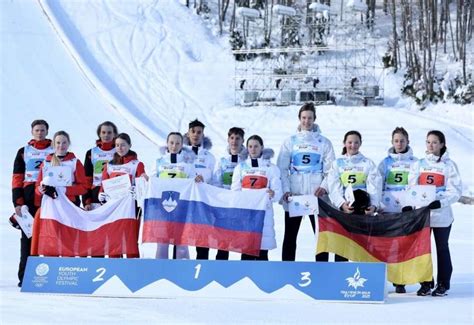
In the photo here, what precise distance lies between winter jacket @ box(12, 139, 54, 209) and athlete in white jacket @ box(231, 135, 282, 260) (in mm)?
1760

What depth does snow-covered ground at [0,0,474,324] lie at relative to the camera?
12.5m

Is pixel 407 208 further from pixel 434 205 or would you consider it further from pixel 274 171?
pixel 274 171

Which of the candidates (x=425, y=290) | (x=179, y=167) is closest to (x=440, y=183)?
(x=425, y=290)

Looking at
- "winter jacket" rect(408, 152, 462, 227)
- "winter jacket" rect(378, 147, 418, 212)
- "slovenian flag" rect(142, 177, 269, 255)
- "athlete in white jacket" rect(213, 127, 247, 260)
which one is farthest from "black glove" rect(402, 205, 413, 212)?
"athlete in white jacket" rect(213, 127, 247, 260)

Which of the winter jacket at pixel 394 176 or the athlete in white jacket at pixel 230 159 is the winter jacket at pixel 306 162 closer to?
the athlete in white jacket at pixel 230 159

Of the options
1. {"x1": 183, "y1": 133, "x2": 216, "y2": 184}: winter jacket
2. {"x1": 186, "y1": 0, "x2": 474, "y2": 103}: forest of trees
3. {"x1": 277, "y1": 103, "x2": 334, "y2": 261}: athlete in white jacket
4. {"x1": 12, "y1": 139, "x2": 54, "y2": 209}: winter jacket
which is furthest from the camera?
{"x1": 186, "y1": 0, "x2": 474, "y2": 103}: forest of trees

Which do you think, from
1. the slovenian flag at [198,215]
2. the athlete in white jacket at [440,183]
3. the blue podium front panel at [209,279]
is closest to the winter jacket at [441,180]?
the athlete in white jacket at [440,183]

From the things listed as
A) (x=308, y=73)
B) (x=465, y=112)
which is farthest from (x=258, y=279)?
(x=308, y=73)

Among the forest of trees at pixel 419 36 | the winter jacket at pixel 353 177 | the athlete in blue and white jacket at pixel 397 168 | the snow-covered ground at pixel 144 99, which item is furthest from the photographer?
the forest of trees at pixel 419 36

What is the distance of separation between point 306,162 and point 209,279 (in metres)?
1.60

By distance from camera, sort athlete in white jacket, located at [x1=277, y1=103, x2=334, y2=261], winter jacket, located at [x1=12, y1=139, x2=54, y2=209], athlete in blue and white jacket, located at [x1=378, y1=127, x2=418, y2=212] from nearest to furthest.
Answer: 1. athlete in blue and white jacket, located at [x1=378, y1=127, x2=418, y2=212]
2. athlete in white jacket, located at [x1=277, y1=103, x2=334, y2=261]
3. winter jacket, located at [x1=12, y1=139, x2=54, y2=209]

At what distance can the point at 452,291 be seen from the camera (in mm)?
7703

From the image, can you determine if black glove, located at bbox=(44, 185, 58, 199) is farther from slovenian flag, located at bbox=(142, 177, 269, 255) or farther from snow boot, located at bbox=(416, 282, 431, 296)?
snow boot, located at bbox=(416, 282, 431, 296)

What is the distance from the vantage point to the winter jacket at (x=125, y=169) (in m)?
8.10
